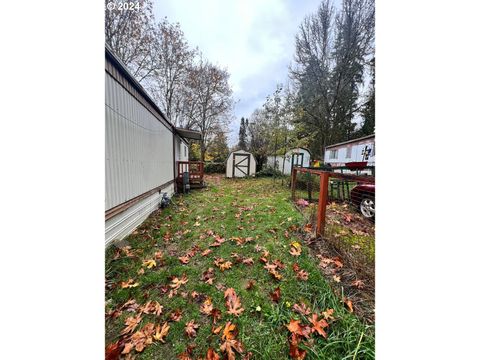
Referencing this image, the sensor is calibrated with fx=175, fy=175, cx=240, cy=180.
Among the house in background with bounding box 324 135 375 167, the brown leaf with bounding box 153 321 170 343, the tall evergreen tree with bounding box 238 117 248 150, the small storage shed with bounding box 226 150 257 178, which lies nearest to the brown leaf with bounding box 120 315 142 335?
the brown leaf with bounding box 153 321 170 343

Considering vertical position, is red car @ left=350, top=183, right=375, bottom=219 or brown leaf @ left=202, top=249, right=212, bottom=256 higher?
red car @ left=350, top=183, right=375, bottom=219

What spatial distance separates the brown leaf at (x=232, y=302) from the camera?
1749 mm

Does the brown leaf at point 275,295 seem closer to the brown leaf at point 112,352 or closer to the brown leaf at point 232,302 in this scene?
the brown leaf at point 232,302

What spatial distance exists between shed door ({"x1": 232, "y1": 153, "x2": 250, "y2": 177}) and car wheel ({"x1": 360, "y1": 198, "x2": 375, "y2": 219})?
36.1 feet

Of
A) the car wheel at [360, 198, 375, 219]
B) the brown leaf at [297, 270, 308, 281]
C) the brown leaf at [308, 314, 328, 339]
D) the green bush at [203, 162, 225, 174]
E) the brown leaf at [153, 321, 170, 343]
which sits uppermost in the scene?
Answer: the green bush at [203, 162, 225, 174]

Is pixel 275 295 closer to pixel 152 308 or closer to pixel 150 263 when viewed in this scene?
pixel 152 308

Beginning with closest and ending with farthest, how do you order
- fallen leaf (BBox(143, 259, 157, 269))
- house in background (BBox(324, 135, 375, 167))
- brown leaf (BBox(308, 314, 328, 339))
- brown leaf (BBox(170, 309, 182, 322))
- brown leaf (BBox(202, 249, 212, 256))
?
1. brown leaf (BBox(308, 314, 328, 339))
2. brown leaf (BBox(170, 309, 182, 322))
3. fallen leaf (BBox(143, 259, 157, 269))
4. brown leaf (BBox(202, 249, 212, 256))
5. house in background (BBox(324, 135, 375, 167))

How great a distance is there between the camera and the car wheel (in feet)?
13.5

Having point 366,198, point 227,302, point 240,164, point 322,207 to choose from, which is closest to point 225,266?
point 227,302

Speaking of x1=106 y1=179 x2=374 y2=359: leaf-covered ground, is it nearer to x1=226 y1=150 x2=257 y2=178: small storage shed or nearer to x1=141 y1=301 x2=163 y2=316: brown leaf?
x1=141 y1=301 x2=163 y2=316: brown leaf

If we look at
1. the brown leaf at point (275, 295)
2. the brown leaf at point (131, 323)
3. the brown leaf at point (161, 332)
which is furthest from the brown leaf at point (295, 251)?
the brown leaf at point (131, 323)
